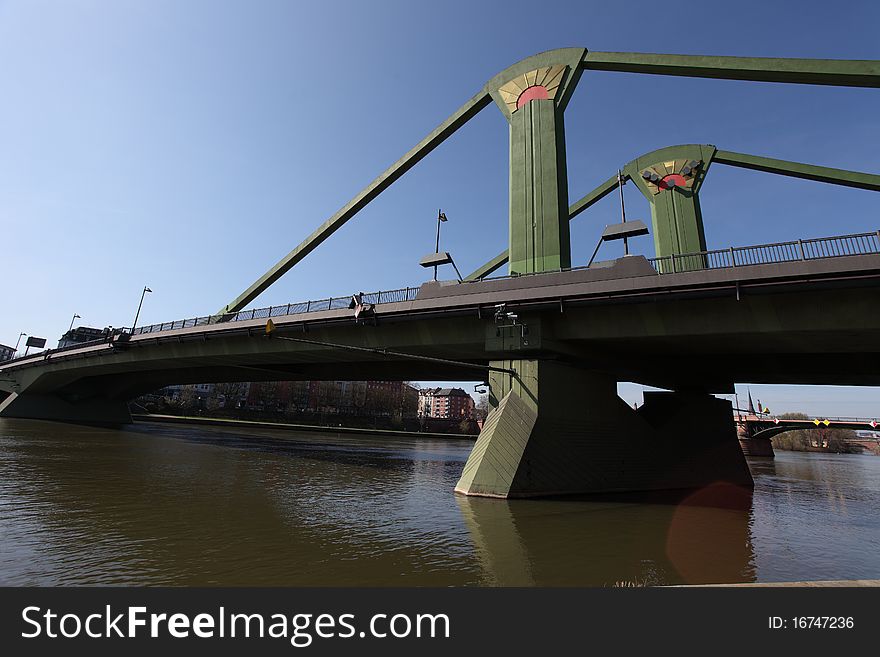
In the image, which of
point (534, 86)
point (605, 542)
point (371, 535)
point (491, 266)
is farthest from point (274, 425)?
point (605, 542)

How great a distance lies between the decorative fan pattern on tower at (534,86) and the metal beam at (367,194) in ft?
15.3

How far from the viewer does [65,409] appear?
64.7 meters

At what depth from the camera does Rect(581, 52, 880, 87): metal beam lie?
23.3 m

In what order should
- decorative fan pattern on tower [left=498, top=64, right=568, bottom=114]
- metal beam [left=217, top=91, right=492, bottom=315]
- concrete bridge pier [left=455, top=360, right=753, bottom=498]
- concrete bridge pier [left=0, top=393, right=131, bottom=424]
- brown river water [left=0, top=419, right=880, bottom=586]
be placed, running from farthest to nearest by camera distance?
concrete bridge pier [left=0, top=393, right=131, bottom=424] < metal beam [left=217, top=91, right=492, bottom=315] < decorative fan pattern on tower [left=498, top=64, right=568, bottom=114] < concrete bridge pier [left=455, top=360, right=753, bottom=498] < brown river water [left=0, top=419, right=880, bottom=586]

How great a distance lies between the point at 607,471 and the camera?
74.0 feet

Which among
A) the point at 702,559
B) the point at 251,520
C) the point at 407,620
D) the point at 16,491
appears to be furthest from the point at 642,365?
the point at 16,491

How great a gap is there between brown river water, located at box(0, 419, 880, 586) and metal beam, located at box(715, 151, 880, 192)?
95.8 feet

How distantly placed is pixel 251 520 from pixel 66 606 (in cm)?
805

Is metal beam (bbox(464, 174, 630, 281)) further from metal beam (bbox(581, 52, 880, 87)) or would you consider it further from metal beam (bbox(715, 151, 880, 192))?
metal beam (bbox(581, 52, 880, 87))

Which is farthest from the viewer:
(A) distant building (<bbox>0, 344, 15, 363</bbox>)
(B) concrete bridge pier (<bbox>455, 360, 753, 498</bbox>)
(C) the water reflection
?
(A) distant building (<bbox>0, 344, 15, 363</bbox>)

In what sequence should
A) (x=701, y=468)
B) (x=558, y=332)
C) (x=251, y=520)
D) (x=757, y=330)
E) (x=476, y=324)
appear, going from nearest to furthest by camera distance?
1. (x=251, y=520)
2. (x=757, y=330)
3. (x=558, y=332)
4. (x=476, y=324)
5. (x=701, y=468)

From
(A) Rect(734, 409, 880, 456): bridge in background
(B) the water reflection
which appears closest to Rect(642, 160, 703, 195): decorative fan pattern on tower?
(B) the water reflection

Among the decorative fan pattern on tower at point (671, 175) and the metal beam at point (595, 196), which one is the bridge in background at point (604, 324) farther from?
the metal beam at point (595, 196)

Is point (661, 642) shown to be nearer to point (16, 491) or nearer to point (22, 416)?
point (16, 491)
